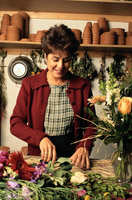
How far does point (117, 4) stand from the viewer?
2430 mm

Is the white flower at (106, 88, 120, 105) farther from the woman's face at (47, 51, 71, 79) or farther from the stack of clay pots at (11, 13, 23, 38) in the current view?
the stack of clay pots at (11, 13, 23, 38)

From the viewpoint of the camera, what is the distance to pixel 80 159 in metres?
1.06

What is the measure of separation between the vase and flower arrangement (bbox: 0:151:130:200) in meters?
0.07

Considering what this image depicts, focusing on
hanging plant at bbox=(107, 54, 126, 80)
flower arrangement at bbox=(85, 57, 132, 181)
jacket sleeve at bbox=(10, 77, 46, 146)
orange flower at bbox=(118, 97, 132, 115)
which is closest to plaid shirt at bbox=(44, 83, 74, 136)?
jacket sleeve at bbox=(10, 77, 46, 146)

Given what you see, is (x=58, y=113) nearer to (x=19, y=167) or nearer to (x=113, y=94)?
(x=113, y=94)

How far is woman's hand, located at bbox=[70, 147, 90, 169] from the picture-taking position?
Result: 1040mm

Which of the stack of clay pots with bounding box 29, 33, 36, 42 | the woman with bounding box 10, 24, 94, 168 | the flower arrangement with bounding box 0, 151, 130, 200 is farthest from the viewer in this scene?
the stack of clay pots with bounding box 29, 33, 36, 42

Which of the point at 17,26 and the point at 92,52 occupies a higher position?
the point at 17,26

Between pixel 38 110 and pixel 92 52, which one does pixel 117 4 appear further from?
pixel 38 110

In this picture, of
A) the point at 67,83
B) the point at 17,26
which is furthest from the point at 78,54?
the point at 67,83

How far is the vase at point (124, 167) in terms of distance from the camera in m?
0.90

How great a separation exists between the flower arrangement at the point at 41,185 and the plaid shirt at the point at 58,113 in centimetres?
55

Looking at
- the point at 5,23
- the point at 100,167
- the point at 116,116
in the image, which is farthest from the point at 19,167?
the point at 5,23

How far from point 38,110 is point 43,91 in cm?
12
